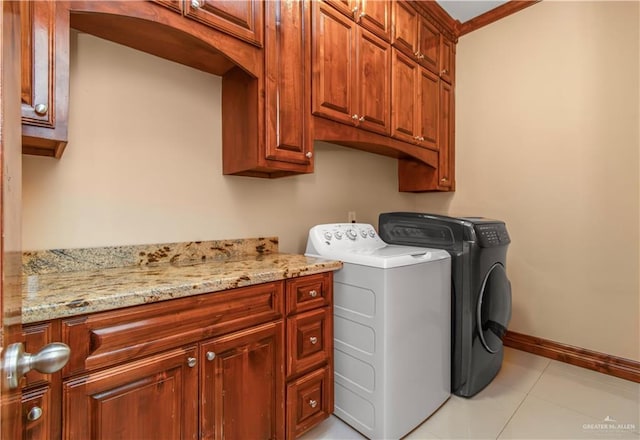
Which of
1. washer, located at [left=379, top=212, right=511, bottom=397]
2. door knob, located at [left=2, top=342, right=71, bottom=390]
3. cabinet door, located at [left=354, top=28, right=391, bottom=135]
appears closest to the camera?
door knob, located at [left=2, top=342, right=71, bottom=390]

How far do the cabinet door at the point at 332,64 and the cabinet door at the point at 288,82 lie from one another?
2.4 inches

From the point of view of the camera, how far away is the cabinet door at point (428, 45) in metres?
2.41

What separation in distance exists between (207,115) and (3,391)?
1.54 meters

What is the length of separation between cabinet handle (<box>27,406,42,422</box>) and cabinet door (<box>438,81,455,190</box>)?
8.91 feet

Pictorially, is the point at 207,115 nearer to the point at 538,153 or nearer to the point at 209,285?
the point at 209,285

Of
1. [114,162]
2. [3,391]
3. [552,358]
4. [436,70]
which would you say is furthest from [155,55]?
[552,358]

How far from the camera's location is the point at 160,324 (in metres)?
1.02

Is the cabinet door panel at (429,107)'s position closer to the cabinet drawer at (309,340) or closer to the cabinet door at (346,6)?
the cabinet door at (346,6)

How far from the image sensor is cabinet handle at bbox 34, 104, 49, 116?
970 millimetres

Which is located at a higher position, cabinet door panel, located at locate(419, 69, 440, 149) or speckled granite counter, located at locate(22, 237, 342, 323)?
cabinet door panel, located at locate(419, 69, 440, 149)

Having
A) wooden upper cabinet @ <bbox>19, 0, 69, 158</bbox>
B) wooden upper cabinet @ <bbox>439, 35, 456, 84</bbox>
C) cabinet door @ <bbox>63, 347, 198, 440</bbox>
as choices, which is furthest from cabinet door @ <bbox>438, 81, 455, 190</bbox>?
wooden upper cabinet @ <bbox>19, 0, 69, 158</bbox>

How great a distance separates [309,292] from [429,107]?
6.14 ft

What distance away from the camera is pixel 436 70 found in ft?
8.51

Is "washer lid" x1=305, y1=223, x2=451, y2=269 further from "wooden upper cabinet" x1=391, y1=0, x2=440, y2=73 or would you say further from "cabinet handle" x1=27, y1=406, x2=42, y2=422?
"wooden upper cabinet" x1=391, y1=0, x2=440, y2=73
